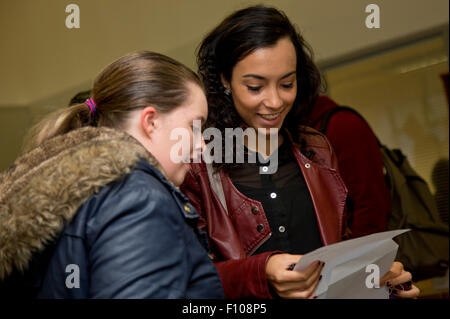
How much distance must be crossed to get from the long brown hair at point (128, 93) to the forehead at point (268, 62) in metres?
0.27

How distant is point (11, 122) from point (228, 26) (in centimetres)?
224

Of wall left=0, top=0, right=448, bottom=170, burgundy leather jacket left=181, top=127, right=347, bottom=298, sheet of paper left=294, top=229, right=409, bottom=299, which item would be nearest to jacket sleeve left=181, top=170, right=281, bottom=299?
burgundy leather jacket left=181, top=127, right=347, bottom=298

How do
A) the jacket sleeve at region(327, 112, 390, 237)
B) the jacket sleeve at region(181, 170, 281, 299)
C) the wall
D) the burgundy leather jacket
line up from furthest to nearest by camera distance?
the wall → the jacket sleeve at region(327, 112, 390, 237) → the burgundy leather jacket → the jacket sleeve at region(181, 170, 281, 299)

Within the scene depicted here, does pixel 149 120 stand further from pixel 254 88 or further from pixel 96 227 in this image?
pixel 254 88

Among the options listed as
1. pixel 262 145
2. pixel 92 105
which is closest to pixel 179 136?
pixel 92 105

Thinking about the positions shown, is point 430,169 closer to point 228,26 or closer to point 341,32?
point 341,32

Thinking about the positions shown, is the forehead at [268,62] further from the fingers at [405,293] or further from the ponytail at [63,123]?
the fingers at [405,293]

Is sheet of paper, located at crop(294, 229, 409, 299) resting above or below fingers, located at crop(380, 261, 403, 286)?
above

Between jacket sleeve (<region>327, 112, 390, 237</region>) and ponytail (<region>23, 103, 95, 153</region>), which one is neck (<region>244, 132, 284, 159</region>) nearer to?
jacket sleeve (<region>327, 112, 390, 237</region>)

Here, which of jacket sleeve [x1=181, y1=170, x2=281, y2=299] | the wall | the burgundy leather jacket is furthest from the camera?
the wall

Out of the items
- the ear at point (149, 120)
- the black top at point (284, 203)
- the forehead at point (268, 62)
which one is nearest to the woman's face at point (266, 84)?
the forehead at point (268, 62)

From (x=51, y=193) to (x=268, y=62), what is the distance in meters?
0.69

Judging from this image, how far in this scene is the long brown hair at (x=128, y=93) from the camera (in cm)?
104

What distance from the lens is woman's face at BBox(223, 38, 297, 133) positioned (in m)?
1.36
